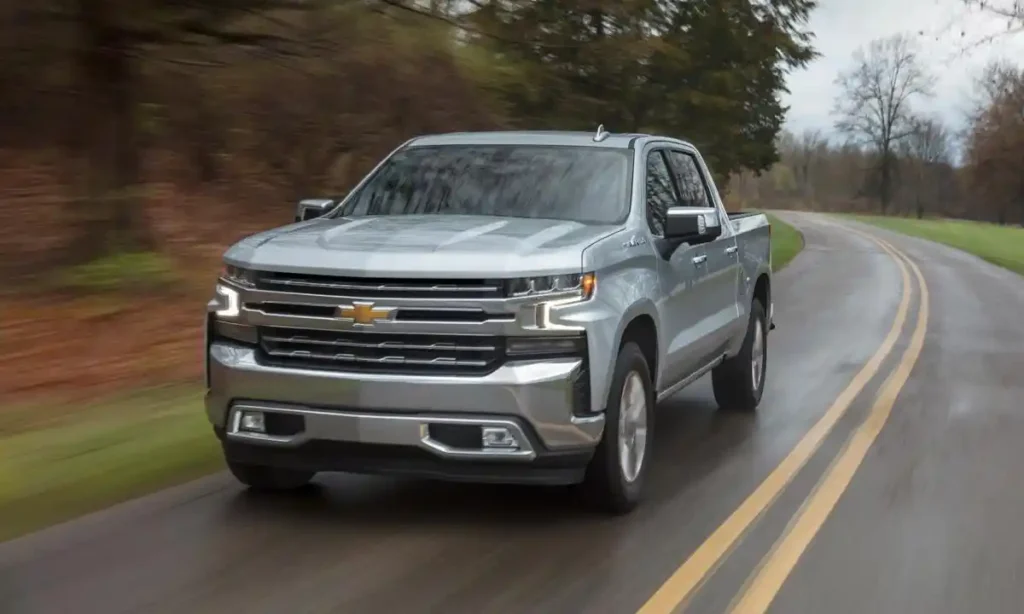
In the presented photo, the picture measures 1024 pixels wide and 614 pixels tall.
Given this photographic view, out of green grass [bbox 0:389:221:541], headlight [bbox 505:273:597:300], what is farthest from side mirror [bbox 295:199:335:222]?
headlight [bbox 505:273:597:300]

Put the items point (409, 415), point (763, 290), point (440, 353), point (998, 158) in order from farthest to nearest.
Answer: point (998, 158) < point (763, 290) < point (440, 353) < point (409, 415)

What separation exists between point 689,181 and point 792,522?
3.02 meters

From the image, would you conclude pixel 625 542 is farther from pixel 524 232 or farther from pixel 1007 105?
pixel 1007 105

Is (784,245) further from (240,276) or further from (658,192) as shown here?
(240,276)

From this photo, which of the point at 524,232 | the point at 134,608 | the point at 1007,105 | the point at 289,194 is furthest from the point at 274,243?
the point at 1007,105

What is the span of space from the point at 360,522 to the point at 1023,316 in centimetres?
1538

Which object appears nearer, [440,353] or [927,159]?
[440,353]

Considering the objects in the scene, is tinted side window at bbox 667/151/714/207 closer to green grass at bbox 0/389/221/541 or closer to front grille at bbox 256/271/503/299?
front grille at bbox 256/271/503/299

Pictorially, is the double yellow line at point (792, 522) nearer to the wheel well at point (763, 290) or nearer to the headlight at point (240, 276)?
the wheel well at point (763, 290)

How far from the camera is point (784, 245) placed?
126ft

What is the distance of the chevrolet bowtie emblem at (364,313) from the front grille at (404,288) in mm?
52

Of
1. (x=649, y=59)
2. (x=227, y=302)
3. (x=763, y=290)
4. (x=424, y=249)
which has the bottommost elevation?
(x=763, y=290)

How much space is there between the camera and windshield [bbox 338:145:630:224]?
7375 mm

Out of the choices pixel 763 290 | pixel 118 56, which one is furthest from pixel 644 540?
pixel 118 56
